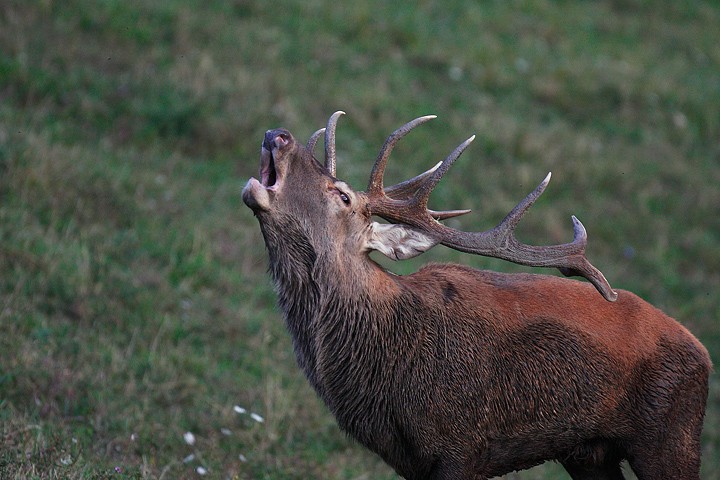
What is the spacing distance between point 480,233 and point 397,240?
0.43 m

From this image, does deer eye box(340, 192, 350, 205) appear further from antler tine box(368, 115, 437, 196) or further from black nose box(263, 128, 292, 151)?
black nose box(263, 128, 292, 151)

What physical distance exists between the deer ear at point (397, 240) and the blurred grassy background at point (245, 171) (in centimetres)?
158

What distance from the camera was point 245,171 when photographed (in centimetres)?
959

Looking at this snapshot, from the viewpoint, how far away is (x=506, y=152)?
1131 cm

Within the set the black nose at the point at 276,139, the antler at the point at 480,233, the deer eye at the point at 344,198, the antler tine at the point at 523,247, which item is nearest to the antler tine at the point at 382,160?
→ the antler at the point at 480,233

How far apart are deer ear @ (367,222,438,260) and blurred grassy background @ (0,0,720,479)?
62.3 inches

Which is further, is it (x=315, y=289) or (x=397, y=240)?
(x=397, y=240)

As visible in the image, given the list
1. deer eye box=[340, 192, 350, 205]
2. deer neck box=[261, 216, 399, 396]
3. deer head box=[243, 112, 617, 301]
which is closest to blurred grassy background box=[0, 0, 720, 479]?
deer neck box=[261, 216, 399, 396]

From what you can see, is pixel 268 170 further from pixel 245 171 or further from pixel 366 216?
pixel 245 171

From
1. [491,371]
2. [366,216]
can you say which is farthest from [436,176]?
[491,371]

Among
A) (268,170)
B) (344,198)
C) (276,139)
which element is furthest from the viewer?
(344,198)

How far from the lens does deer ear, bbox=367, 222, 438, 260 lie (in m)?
4.95

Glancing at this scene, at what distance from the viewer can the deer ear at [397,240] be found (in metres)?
4.95

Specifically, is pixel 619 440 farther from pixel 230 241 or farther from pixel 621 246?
pixel 621 246
